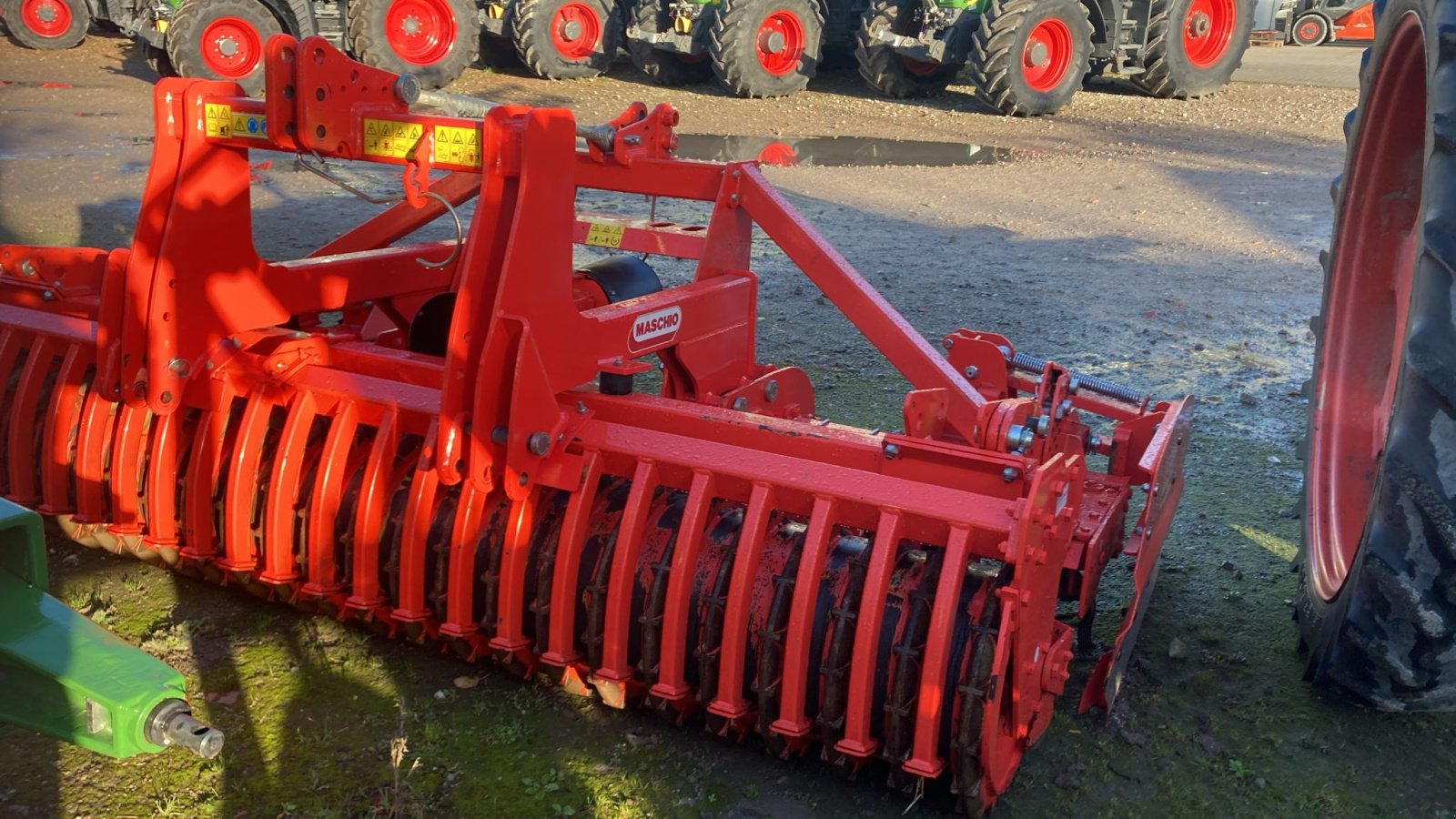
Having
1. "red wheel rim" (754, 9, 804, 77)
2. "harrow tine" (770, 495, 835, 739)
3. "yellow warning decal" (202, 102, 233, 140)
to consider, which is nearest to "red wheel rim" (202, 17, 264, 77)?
"red wheel rim" (754, 9, 804, 77)

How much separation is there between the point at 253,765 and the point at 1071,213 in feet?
24.9

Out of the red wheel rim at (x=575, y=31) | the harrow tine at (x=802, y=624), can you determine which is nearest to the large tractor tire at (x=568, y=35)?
the red wheel rim at (x=575, y=31)

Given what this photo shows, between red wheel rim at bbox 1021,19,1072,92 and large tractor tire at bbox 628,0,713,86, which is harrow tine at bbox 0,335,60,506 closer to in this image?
red wheel rim at bbox 1021,19,1072,92

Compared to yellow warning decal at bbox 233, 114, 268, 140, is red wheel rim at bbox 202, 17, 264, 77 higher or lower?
lower

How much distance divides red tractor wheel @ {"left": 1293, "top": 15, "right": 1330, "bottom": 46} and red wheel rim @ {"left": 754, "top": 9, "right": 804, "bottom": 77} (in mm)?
12504

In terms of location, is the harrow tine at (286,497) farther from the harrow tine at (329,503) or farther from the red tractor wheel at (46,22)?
the red tractor wheel at (46,22)

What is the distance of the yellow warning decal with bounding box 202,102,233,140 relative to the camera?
3305 millimetres

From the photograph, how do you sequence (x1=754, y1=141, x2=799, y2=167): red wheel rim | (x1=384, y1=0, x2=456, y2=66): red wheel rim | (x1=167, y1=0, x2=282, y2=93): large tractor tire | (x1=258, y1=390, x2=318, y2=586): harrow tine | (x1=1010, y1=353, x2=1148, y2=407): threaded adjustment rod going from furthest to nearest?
(x1=384, y1=0, x2=456, y2=66): red wheel rim → (x1=167, y1=0, x2=282, y2=93): large tractor tire → (x1=754, y1=141, x2=799, y2=167): red wheel rim → (x1=1010, y1=353, x2=1148, y2=407): threaded adjustment rod → (x1=258, y1=390, x2=318, y2=586): harrow tine

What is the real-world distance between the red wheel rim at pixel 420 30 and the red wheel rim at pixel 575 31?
1.46 m

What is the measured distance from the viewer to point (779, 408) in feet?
12.5

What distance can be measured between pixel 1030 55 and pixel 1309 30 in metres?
12.0

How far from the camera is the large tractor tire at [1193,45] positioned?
14.4 metres

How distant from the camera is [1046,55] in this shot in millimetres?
13742

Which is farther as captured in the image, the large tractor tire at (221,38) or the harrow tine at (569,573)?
the large tractor tire at (221,38)
